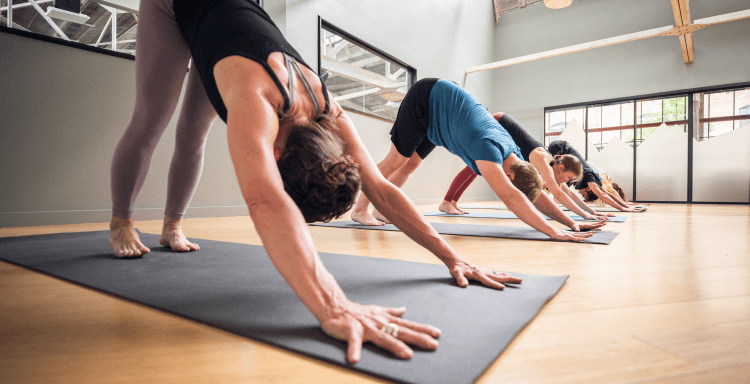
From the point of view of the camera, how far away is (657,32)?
656 cm

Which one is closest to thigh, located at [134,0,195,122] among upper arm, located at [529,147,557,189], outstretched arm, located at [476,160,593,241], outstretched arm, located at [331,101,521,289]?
outstretched arm, located at [331,101,521,289]

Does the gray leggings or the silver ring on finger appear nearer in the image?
the silver ring on finger

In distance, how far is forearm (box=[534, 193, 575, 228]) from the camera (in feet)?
7.50

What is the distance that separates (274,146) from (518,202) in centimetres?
143

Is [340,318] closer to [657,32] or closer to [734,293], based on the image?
[734,293]

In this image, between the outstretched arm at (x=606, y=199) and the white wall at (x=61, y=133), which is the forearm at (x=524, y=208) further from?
the outstretched arm at (x=606, y=199)

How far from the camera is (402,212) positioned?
102 centimetres

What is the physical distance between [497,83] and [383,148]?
17.5ft

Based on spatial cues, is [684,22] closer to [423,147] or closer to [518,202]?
[423,147]

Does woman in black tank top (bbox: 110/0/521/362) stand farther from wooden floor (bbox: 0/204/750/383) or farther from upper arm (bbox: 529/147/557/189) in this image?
upper arm (bbox: 529/147/557/189)

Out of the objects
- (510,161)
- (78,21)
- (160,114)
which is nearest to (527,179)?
(510,161)

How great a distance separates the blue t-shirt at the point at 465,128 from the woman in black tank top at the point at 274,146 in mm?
1159

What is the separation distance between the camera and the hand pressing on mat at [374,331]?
0.60 m

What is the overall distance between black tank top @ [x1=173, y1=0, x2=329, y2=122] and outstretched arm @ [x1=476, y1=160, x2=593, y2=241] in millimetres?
1221
